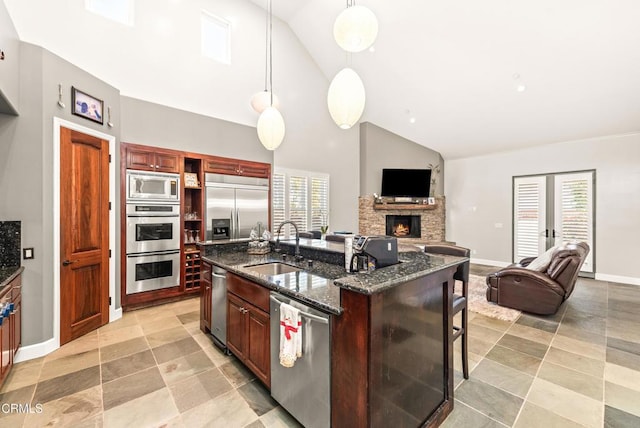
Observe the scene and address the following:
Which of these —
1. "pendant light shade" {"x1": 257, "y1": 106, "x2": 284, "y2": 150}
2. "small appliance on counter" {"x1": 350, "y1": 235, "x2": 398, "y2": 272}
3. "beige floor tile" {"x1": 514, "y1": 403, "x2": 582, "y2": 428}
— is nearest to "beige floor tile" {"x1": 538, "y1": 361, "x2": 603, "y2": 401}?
"beige floor tile" {"x1": 514, "y1": 403, "x2": 582, "y2": 428}

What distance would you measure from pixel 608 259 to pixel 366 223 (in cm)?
519

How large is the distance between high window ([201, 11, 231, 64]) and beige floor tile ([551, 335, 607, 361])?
646 centimetres

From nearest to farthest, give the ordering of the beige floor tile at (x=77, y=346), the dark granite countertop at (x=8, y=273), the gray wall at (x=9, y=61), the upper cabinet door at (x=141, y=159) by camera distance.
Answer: the dark granite countertop at (x=8, y=273)
the gray wall at (x=9, y=61)
the beige floor tile at (x=77, y=346)
the upper cabinet door at (x=141, y=159)

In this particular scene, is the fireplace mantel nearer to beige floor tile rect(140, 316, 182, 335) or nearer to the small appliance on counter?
beige floor tile rect(140, 316, 182, 335)

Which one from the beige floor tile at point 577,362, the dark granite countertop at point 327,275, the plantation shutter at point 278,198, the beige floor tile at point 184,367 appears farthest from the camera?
the plantation shutter at point 278,198

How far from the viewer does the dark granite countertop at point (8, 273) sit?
2.18 m

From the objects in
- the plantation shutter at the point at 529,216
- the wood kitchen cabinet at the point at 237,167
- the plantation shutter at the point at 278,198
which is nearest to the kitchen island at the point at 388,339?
the wood kitchen cabinet at the point at 237,167

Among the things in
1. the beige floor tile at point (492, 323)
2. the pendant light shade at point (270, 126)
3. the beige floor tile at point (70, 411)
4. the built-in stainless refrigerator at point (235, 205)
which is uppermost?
the pendant light shade at point (270, 126)

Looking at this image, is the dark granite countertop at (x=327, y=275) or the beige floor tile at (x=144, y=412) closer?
the dark granite countertop at (x=327, y=275)

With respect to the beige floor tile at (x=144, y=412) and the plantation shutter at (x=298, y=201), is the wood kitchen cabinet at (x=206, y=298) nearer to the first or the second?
the beige floor tile at (x=144, y=412)

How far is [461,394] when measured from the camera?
7.36ft

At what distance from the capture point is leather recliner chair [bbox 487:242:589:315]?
3.79 m

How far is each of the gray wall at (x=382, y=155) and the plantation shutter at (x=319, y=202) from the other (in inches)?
50.3

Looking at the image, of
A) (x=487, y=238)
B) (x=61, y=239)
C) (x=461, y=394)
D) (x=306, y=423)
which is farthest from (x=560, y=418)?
(x=487, y=238)
